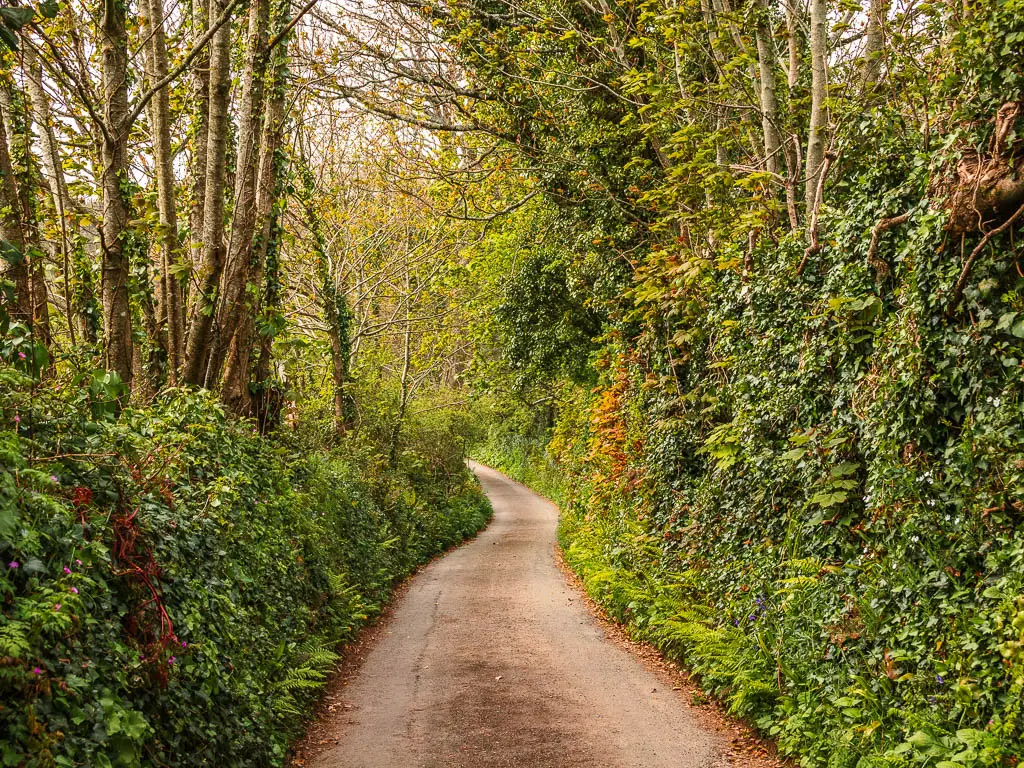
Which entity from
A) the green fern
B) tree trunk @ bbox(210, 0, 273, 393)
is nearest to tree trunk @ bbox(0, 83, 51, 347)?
tree trunk @ bbox(210, 0, 273, 393)

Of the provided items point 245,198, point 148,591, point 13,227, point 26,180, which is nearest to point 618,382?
point 245,198

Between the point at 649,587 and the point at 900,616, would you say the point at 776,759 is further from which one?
the point at 649,587

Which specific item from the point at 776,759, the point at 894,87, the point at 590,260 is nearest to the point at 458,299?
the point at 590,260

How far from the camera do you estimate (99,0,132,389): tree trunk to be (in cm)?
766

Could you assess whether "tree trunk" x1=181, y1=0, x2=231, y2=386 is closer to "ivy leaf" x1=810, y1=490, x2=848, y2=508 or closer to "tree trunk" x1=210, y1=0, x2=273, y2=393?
"tree trunk" x1=210, y1=0, x2=273, y2=393

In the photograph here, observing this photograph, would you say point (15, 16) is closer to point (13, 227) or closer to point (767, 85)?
point (13, 227)

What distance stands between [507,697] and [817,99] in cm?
691

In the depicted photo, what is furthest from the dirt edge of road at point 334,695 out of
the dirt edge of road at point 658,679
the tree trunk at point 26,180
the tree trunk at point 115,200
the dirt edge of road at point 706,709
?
the tree trunk at point 26,180

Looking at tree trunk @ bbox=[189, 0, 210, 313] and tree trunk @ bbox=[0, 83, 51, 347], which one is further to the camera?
tree trunk @ bbox=[189, 0, 210, 313]

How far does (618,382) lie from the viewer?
1478 cm

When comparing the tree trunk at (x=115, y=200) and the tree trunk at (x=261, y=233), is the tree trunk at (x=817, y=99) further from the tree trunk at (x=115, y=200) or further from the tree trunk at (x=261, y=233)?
the tree trunk at (x=115, y=200)

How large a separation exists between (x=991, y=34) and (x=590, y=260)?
1248cm

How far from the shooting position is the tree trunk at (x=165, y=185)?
28.3 ft

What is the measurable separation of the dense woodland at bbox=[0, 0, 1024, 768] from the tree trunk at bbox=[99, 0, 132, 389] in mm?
33
